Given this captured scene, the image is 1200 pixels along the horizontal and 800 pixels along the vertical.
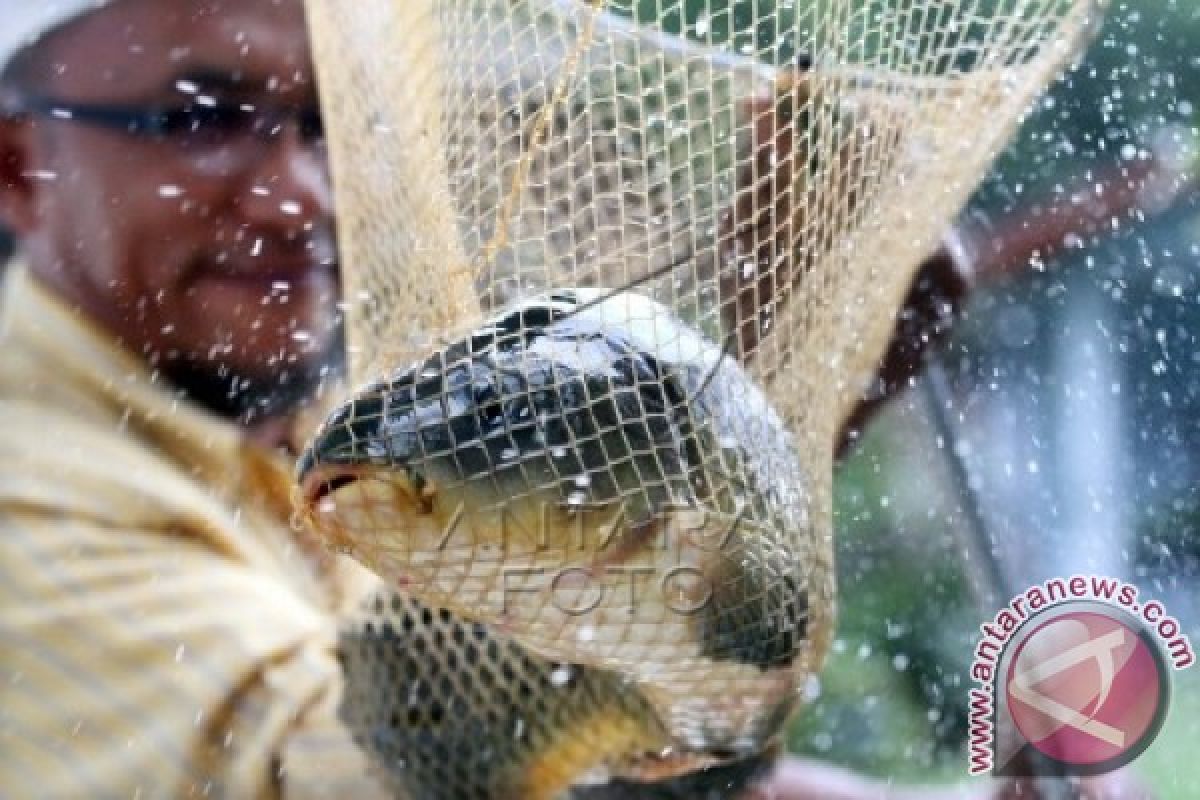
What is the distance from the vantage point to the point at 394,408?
0.52 m

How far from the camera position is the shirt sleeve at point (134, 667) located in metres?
0.85

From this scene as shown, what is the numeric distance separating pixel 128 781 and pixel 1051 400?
36.3 inches

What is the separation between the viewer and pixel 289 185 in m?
0.98

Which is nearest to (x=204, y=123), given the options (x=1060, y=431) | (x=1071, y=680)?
(x=1071, y=680)

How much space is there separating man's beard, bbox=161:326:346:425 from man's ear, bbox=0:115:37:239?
0.13 metres

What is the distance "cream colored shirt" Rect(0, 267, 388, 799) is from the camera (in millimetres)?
839

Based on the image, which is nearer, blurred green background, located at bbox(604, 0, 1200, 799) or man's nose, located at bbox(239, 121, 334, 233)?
man's nose, located at bbox(239, 121, 334, 233)

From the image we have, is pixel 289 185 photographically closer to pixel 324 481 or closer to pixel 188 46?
pixel 188 46

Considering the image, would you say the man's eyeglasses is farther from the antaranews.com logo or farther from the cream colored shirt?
the antaranews.com logo

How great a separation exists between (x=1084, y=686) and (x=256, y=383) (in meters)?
0.59

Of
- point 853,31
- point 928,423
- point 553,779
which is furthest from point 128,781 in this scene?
point 928,423

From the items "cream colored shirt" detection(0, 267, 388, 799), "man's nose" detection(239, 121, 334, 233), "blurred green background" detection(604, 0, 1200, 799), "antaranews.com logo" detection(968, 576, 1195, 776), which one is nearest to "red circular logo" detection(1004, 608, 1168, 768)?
"antaranews.com logo" detection(968, 576, 1195, 776)

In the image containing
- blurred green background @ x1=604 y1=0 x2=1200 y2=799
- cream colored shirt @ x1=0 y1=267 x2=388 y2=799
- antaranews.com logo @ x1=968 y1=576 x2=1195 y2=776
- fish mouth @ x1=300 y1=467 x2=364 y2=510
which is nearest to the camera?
fish mouth @ x1=300 y1=467 x2=364 y2=510

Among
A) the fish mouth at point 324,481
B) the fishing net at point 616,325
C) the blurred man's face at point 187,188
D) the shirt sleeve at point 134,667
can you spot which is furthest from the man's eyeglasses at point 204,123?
the fish mouth at point 324,481
